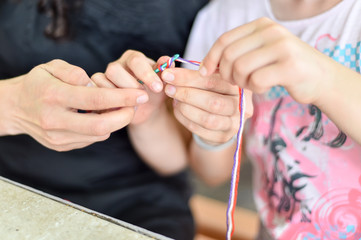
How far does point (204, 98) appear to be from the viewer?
0.49 metres

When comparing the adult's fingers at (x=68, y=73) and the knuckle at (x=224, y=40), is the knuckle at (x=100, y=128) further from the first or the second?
the knuckle at (x=224, y=40)

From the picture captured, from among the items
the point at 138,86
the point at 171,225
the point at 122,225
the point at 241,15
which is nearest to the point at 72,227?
the point at 122,225

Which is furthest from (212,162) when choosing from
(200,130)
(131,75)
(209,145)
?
(131,75)

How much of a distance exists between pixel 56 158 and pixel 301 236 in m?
0.47

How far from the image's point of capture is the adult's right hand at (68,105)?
0.46m

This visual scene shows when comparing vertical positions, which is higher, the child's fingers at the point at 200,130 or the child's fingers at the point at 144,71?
the child's fingers at the point at 144,71

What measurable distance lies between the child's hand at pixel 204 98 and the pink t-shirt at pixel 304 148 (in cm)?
11

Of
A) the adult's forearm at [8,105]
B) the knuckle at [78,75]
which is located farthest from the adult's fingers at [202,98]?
the adult's forearm at [8,105]

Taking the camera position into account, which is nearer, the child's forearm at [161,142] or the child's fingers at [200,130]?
the child's fingers at [200,130]

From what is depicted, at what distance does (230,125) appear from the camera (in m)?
0.53

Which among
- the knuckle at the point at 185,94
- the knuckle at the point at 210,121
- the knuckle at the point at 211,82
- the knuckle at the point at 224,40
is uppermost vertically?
the knuckle at the point at 224,40

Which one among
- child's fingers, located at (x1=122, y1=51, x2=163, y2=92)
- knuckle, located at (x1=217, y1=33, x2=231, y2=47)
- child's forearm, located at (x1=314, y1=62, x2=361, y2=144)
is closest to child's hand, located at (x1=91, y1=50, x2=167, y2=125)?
child's fingers, located at (x1=122, y1=51, x2=163, y2=92)

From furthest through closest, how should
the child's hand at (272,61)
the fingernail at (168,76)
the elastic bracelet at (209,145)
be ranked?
the elastic bracelet at (209,145), the fingernail at (168,76), the child's hand at (272,61)

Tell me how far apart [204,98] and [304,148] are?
196 millimetres
